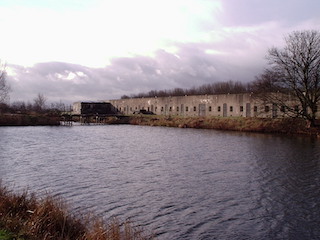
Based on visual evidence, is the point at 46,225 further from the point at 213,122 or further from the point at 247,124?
the point at 213,122

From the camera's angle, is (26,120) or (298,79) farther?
(26,120)

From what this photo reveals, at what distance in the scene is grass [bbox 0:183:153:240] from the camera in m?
6.27

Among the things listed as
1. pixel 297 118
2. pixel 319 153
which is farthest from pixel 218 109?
pixel 319 153

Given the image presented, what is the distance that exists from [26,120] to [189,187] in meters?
47.7

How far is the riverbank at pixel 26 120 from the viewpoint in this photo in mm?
51688

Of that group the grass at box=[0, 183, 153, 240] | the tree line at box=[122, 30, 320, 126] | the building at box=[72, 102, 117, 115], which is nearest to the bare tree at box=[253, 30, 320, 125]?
the tree line at box=[122, 30, 320, 126]

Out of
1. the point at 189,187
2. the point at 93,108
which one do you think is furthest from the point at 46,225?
the point at 93,108

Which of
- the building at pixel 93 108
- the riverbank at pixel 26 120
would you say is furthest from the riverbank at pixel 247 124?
the building at pixel 93 108

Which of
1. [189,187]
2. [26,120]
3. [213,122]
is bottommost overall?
[189,187]

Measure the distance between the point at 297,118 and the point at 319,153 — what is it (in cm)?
1633

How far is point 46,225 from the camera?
6.87 meters

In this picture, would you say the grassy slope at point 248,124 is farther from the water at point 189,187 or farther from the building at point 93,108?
the building at point 93,108

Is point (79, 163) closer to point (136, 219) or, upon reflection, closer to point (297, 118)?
point (136, 219)

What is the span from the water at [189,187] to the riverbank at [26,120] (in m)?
33.2
